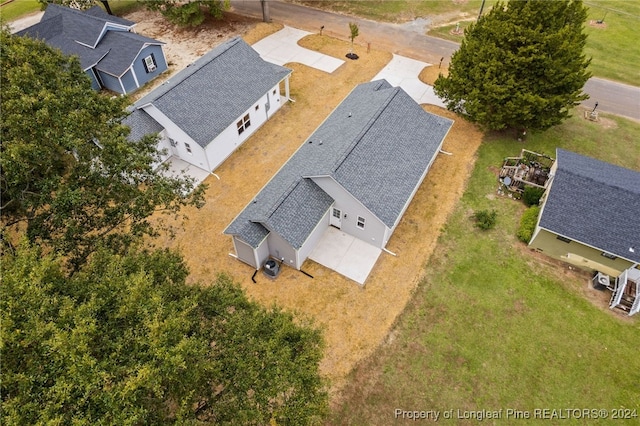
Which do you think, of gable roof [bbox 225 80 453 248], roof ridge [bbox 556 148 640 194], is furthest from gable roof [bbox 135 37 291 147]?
roof ridge [bbox 556 148 640 194]

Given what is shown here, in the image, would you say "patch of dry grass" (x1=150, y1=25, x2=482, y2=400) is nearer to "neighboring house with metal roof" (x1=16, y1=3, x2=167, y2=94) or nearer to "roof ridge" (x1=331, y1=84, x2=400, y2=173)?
"roof ridge" (x1=331, y1=84, x2=400, y2=173)

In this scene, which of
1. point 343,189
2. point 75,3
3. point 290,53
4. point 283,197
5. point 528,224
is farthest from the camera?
point 75,3

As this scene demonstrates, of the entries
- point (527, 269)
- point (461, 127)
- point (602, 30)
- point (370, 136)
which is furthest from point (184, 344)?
point (602, 30)

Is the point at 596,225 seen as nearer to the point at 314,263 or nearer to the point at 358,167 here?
the point at 358,167

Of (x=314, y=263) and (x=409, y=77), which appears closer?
(x=314, y=263)

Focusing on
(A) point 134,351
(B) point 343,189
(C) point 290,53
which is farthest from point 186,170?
(C) point 290,53

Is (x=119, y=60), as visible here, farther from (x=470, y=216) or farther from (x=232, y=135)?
(x=470, y=216)

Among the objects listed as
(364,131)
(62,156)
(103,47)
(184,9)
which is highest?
(62,156)
